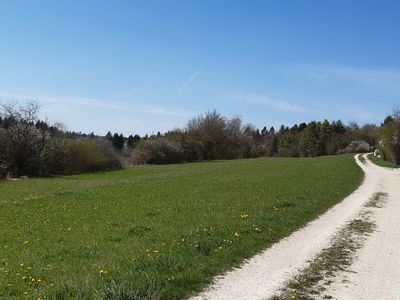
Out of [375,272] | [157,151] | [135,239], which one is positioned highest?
[157,151]

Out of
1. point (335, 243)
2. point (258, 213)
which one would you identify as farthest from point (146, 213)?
point (335, 243)

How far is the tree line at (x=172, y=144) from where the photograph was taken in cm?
5347

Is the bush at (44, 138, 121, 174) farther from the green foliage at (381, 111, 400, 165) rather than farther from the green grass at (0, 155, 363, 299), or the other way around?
the green foliage at (381, 111, 400, 165)

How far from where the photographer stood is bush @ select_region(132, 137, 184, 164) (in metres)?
79.2

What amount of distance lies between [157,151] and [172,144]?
20.0 ft

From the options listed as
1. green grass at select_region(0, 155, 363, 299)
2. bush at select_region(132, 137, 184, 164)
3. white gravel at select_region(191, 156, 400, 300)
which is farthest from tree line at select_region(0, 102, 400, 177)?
white gravel at select_region(191, 156, 400, 300)

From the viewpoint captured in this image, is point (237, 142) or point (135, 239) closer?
point (135, 239)

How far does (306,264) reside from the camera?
1041cm

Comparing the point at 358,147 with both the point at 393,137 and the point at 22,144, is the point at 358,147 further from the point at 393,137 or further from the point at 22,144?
the point at 22,144

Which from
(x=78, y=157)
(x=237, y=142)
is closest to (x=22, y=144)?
(x=78, y=157)

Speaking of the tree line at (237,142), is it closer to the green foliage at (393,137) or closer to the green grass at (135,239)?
the green foliage at (393,137)

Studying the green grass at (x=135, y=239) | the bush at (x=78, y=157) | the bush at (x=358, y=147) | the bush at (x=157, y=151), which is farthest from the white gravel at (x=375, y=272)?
the bush at (x=358, y=147)

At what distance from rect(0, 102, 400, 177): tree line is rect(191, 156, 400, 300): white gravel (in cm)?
4423

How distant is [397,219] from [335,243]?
617cm
